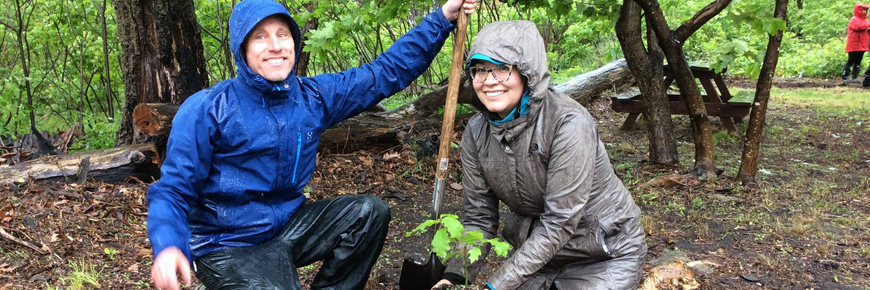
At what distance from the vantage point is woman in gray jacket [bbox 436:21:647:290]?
2451 mm

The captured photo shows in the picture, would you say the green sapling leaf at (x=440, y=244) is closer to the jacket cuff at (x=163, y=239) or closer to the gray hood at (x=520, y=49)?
the gray hood at (x=520, y=49)

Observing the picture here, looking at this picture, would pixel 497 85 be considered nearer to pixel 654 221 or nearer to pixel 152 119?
pixel 654 221

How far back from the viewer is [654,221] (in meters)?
4.88

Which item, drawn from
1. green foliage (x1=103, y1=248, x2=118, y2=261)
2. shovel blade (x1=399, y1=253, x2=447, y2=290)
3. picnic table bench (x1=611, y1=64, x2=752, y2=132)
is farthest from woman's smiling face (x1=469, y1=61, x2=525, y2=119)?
picnic table bench (x1=611, y1=64, x2=752, y2=132)

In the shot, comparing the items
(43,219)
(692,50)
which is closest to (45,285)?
(43,219)

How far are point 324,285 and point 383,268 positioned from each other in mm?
1133

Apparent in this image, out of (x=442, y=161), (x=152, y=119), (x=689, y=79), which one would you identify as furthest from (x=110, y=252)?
(x=689, y=79)

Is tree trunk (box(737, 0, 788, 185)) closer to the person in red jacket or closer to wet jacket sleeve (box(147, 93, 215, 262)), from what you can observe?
wet jacket sleeve (box(147, 93, 215, 262))

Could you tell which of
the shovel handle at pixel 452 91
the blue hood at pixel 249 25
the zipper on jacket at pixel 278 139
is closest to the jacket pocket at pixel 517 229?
the shovel handle at pixel 452 91

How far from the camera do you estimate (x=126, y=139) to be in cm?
586

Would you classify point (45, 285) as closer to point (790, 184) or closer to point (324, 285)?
point (324, 285)

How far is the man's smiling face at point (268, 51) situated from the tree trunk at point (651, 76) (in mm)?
3827

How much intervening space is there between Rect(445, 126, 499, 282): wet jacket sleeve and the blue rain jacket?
0.70 meters

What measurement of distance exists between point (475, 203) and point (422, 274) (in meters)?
0.57
